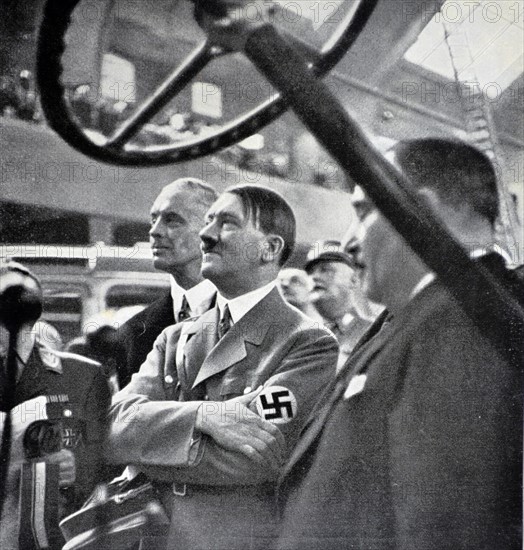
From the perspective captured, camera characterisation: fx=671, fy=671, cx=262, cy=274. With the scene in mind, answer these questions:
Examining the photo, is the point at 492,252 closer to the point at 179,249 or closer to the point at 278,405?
the point at 278,405

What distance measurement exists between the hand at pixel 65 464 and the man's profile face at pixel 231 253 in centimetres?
73

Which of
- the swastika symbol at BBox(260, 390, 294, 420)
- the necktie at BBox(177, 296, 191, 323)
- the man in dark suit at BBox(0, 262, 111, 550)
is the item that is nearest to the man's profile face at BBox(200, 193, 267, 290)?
the necktie at BBox(177, 296, 191, 323)

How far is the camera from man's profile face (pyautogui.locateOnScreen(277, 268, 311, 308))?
7.18 ft

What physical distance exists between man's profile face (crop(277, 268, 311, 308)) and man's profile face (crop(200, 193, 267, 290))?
0.09m

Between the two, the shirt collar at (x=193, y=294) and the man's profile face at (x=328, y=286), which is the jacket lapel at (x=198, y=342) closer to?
the shirt collar at (x=193, y=294)

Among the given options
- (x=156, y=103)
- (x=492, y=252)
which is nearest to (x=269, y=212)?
(x=156, y=103)

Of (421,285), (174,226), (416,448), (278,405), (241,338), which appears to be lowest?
(416,448)

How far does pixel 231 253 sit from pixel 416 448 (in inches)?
33.9

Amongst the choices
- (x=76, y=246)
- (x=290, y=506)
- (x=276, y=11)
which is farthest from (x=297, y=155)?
(x=290, y=506)

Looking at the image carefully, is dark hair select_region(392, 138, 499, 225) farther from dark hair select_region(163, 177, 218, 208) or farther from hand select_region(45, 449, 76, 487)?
hand select_region(45, 449, 76, 487)

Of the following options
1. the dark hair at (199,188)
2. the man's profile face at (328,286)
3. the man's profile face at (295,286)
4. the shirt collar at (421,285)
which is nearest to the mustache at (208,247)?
the dark hair at (199,188)

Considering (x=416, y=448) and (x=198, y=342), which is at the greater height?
(x=198, y=342)

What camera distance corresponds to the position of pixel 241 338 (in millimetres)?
2174

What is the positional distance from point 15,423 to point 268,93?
136 cm
